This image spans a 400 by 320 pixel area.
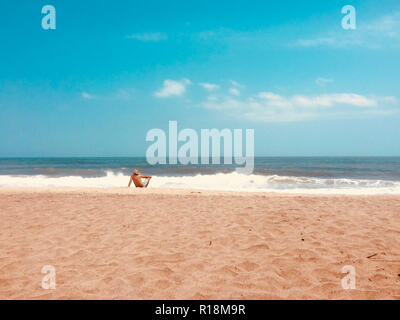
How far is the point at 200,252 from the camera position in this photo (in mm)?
4512

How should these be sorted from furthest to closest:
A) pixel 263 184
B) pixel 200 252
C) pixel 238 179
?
pixel 238 179, pixel 263 184, pixel 200 252

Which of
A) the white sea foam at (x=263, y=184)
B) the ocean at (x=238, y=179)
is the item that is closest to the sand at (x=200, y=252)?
the white sea foam at (x=263, y=184)

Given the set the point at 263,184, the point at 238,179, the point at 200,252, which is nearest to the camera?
the point at 200,252

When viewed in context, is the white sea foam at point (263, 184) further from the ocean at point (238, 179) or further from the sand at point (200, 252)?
the sand at point (200, 252)

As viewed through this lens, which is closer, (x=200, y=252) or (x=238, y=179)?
(x=200, y=252)

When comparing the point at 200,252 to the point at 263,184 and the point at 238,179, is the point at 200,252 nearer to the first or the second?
the point at 263,184

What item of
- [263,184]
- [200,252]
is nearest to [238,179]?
[263,184]

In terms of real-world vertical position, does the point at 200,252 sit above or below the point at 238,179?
above

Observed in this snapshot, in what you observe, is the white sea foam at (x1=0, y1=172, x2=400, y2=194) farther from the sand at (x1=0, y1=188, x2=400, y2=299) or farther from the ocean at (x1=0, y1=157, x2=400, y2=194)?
the sand at (x1=0, y1=188, x2=400, y2=299)

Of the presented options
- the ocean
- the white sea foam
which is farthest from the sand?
the ocean

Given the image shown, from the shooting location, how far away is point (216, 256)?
4344mm
